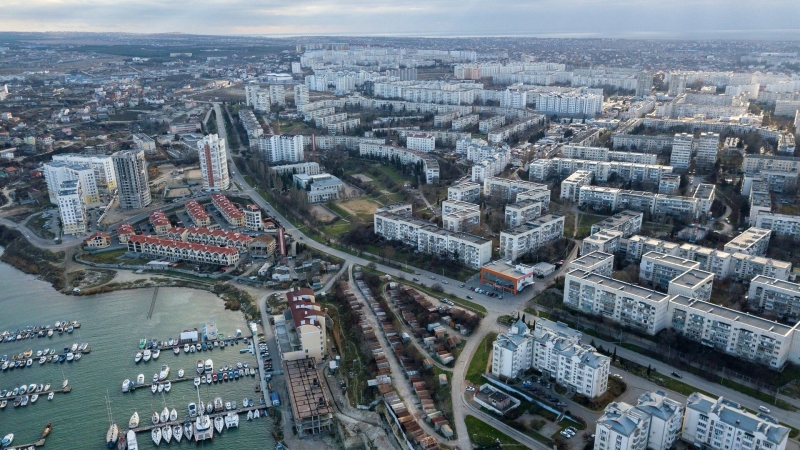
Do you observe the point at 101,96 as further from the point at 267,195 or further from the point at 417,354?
the point at 417,354

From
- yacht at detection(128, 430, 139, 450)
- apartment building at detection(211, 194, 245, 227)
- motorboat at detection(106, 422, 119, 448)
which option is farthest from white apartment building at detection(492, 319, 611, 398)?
apartment building at detection(211, 194, 245, 227)

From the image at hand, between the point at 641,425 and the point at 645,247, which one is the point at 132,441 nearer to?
the point at 641,425

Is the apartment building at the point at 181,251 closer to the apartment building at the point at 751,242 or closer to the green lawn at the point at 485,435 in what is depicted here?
the green lawn at the point at 485,435

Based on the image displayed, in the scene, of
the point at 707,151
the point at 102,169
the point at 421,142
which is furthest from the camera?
the point at 421,142

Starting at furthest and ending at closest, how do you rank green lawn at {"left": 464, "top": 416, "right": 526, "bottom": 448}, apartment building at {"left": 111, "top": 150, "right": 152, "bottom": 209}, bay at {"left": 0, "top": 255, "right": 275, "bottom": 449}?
apartment building at {"left": 111, "top": 150, "right": 152, "bottom": 209} < bay at {"left": 0, "top": 255, "right": 275, "bottom": 449} < green lawn at {"left": 464, "top": 416, "right": 526, "bottom": 448}

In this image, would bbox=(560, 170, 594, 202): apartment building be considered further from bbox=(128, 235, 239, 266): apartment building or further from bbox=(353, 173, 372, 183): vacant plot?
bbox=(128, 235, 239, 266): apartment building

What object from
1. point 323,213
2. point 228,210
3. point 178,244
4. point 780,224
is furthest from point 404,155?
point 780,224

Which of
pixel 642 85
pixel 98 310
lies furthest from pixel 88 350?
pixel 642 85
